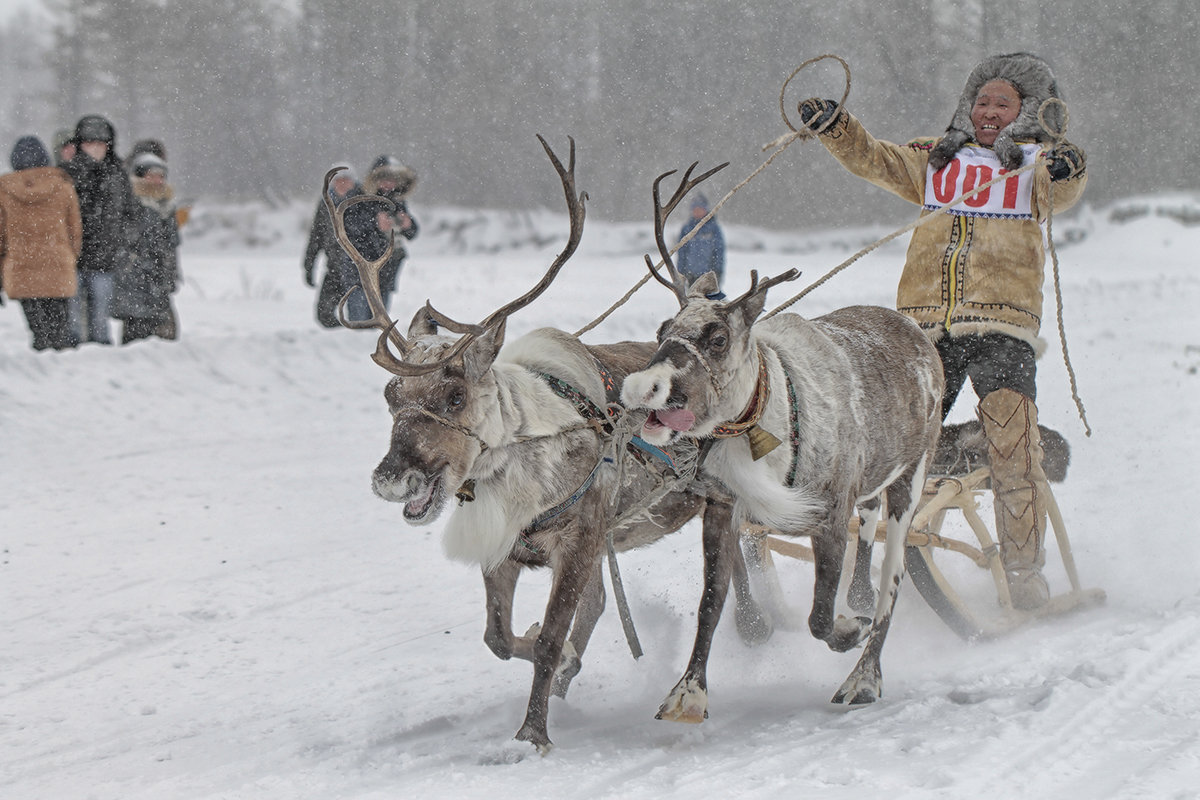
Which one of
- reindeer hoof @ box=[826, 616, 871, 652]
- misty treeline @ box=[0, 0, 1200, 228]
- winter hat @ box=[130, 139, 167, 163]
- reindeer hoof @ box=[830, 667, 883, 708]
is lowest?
reindeer hoof @ box=[830, 667, 883, 708]

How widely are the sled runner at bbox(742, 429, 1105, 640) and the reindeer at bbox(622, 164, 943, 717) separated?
0.38 metres

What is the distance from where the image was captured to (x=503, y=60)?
34.5 meters

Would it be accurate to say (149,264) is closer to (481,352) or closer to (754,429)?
(481,352)

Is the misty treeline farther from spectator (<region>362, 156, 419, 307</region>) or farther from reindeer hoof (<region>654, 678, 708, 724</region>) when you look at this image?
reindeer hoof (<region>654, 678, 708, 724</region>)

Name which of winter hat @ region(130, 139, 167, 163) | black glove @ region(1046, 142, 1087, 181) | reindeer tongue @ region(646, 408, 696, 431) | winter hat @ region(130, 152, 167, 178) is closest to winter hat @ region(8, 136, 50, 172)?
winter hat @ region(130, 152, 167, 178)

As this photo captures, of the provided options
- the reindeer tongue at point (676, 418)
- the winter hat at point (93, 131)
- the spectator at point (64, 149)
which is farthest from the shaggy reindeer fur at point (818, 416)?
the spectator at point (64, 149)

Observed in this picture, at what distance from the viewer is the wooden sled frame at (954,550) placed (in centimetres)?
479

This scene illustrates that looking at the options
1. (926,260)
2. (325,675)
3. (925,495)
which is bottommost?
(325,675)

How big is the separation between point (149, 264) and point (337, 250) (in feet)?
4.51

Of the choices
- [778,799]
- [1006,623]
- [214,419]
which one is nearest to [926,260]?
[1006,623]

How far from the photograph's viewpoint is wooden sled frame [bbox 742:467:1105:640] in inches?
189

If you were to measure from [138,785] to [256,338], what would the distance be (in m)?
Result: 6.54

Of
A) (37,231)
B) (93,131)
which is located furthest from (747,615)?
(93,131)

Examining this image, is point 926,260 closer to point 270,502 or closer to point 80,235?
point 270,502
